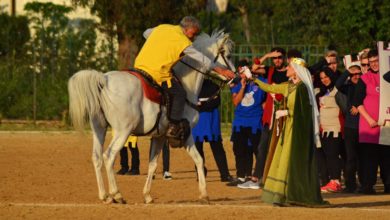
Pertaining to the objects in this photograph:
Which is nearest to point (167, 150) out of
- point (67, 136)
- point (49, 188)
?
point (49, 188)

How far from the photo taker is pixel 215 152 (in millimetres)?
19625

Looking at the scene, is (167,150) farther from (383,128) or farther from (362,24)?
(362,24)

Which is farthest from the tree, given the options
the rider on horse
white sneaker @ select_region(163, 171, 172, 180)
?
the rider on horse

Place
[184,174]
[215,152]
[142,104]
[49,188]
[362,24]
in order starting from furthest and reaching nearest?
[362,24]
[184,174]
[215,152]
[49,188]
[142,104]

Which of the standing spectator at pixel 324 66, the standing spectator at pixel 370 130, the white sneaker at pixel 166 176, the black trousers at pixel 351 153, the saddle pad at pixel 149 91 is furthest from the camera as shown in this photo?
the white sneaker at pixel 166 176

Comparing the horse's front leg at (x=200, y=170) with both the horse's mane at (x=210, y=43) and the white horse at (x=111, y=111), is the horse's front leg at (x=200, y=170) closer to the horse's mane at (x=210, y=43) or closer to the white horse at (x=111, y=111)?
the white horse at (x=111, y=111)

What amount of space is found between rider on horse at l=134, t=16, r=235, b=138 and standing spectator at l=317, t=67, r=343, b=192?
131 inches

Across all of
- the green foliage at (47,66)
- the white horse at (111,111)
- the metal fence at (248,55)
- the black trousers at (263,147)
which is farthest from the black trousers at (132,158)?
the green foliage at (47,66)

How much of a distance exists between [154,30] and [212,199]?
258 centimetres

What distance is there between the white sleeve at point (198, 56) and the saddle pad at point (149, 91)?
2.13 ft

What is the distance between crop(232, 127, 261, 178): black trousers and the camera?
19.2m

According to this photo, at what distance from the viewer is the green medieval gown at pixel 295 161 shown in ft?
49.4

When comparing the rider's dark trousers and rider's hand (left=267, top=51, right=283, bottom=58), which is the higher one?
rider's hand (left=267, top=51, right=283, bottom=58)

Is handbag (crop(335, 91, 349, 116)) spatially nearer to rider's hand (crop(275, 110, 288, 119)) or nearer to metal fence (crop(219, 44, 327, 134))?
rider's hand (crop(275, 110, 288, 119))
